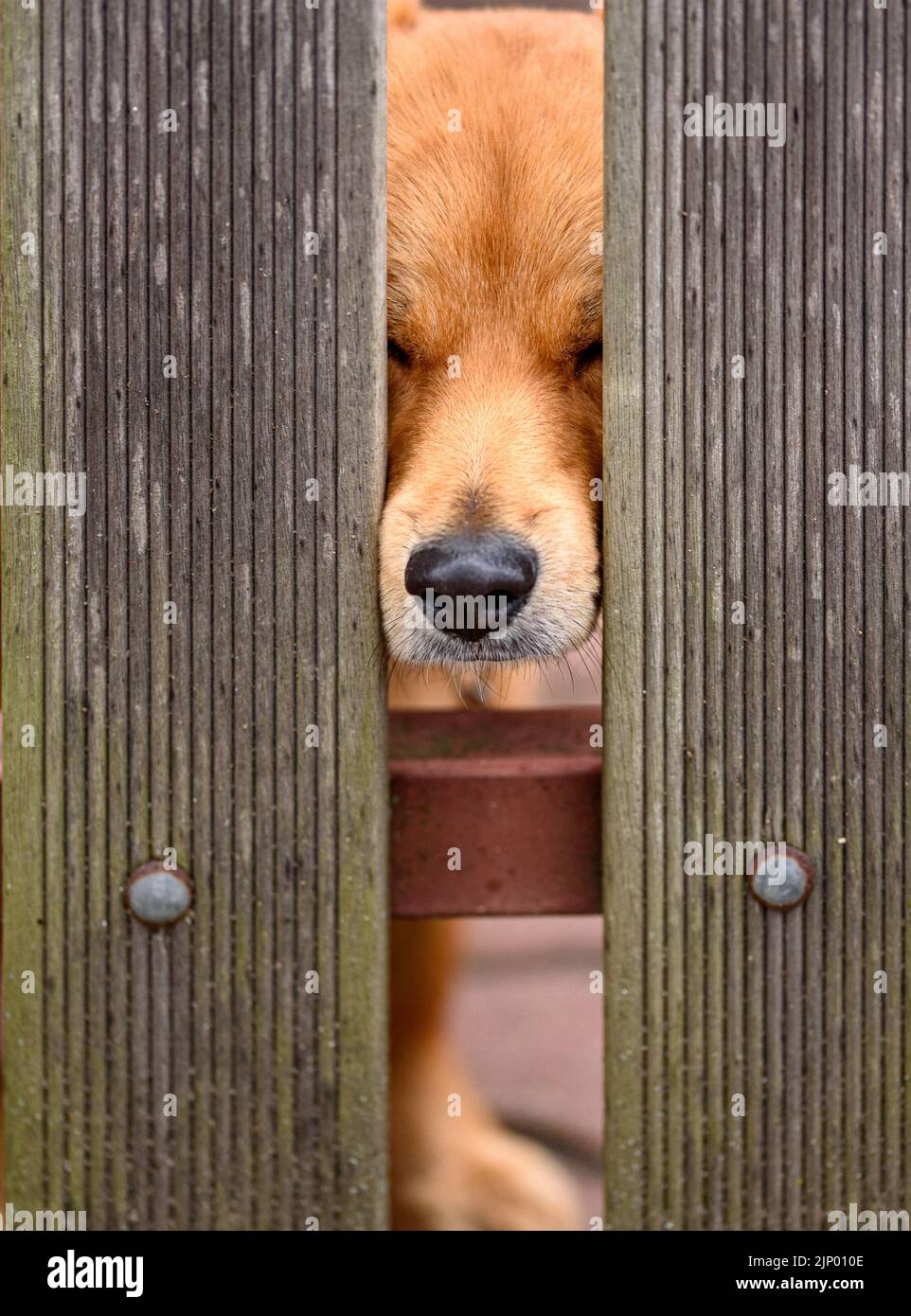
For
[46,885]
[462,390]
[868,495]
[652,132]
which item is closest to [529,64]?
[462,390]

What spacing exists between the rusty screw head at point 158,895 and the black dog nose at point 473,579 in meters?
0.44

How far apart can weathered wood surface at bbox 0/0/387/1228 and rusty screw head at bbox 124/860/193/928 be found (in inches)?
0.8

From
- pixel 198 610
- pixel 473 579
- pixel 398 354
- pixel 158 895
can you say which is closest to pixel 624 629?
pixel 473 579

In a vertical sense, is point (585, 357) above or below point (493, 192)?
below

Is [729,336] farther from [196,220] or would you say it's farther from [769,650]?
[196,220]

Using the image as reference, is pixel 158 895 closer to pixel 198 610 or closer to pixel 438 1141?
pixel 198 610

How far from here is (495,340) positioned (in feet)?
6.02

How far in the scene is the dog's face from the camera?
158cm

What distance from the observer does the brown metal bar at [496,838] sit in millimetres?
1483

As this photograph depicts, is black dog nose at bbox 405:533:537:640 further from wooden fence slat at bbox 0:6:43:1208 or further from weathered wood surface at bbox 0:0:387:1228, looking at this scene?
wooden fence slat at bbox 0:6:43:1208

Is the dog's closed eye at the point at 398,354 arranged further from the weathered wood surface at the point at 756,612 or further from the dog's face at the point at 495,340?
the weathered wood surface at the point at 756,612

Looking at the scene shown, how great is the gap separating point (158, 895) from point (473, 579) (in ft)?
1.79

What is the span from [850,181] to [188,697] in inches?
36.6

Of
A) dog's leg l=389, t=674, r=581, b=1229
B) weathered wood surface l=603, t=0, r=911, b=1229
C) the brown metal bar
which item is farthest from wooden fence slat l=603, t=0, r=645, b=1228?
dog's leg l=389, t=674, r=581, b=1229
